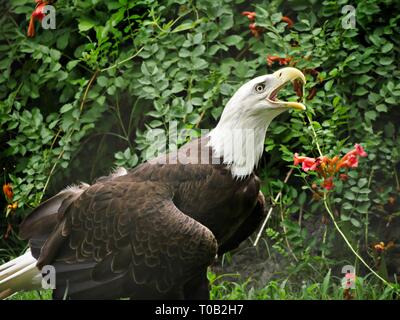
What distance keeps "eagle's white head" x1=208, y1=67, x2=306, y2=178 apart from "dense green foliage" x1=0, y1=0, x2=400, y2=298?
830mm

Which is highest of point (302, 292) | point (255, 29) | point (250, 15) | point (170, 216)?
point (250, 15)

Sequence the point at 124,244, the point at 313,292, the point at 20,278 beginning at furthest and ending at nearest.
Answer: the point at 313,292 < the point at 20,278 < the point at 124,244

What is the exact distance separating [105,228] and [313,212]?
1.78 metres

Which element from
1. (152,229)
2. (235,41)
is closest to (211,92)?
(235,41)

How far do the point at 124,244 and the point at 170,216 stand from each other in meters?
0.30

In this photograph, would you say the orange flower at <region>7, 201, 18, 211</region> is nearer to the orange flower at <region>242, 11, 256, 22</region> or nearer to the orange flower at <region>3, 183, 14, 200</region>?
the orange flower at <region>3, 183, 14, 200</region>

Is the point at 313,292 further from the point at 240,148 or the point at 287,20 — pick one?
the point at 287,20

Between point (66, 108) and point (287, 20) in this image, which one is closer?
point (287, 20)

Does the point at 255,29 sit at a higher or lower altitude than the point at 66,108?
higher

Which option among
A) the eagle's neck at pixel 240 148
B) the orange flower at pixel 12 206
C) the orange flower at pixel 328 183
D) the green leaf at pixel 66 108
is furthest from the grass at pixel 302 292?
the green leaf at pixel 66 108

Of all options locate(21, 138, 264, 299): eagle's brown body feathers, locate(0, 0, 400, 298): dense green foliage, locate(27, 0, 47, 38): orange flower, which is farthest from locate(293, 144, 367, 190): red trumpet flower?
locate(27, 0, 47, 38): orange flower

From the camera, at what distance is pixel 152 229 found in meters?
4.57

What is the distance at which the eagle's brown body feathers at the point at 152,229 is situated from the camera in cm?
455

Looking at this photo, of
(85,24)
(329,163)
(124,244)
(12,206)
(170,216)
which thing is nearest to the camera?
(170,216)
